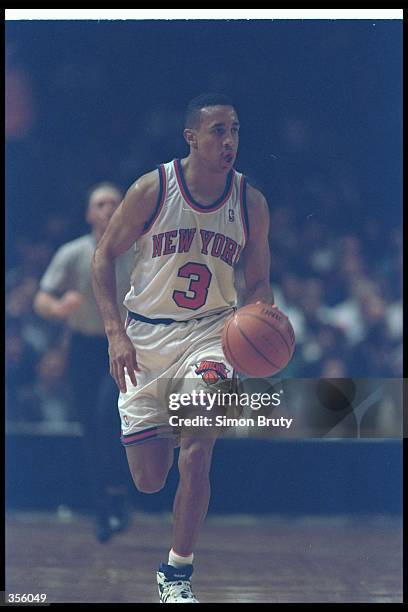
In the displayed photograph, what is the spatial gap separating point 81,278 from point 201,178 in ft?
2.29

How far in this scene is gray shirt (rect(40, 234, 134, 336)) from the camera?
5.70m

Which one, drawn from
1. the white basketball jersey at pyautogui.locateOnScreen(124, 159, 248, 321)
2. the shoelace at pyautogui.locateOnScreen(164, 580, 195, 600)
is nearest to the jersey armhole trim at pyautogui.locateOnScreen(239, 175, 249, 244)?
the white basketball jersey at pyautogui.locateOnScreen(124, 159, 248, 321)

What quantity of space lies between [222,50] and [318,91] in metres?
0.46

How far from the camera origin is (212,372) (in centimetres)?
559

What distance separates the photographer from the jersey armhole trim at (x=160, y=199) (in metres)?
5.66

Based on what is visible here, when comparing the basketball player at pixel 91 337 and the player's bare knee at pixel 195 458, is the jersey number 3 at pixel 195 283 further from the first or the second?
the player's bare knee at pixel 195 458

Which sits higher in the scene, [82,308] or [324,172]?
[324,172]

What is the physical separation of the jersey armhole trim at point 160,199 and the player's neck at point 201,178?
10 centimetres

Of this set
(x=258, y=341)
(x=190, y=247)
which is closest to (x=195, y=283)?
(x=190, y=247)

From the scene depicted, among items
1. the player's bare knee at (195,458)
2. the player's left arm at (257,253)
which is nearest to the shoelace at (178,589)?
the player's bare knee at (195,458)

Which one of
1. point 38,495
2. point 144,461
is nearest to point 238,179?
point 144,461
